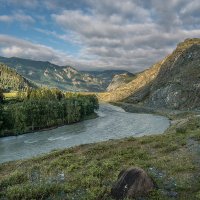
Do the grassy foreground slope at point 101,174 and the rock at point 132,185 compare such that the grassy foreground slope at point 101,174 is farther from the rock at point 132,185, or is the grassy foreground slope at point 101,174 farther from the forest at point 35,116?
the forest at point 35,116

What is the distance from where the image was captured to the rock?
869 inches

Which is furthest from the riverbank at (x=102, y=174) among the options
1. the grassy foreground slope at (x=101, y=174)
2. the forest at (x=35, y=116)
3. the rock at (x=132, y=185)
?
the forest at (x=35, y=116)

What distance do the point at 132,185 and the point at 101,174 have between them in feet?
22.5

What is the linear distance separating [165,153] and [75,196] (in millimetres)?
16848

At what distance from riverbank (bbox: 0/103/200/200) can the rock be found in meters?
0.56

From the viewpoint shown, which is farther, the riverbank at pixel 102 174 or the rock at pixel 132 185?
the riverbank at pixel 102 174

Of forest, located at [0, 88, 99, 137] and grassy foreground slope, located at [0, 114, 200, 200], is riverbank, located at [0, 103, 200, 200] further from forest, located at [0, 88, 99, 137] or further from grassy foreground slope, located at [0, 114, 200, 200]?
forest, located at [0, 88, 99, 137]

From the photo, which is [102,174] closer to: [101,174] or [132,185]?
[101,174]

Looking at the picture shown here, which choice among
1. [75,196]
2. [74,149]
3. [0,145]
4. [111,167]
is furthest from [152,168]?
[0,145]

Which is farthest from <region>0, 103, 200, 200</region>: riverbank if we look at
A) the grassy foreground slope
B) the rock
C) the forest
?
the forest

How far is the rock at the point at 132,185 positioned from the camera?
22062 mm

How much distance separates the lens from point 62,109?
480 feet

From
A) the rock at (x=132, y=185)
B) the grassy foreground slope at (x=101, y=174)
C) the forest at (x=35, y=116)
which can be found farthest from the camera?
the forest at (x=35, y=116)

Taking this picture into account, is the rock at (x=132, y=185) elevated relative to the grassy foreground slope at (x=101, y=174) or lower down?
elevated
